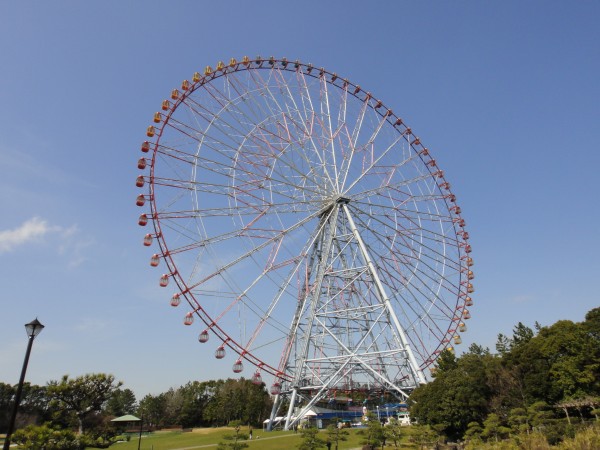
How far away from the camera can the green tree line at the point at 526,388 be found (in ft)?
102

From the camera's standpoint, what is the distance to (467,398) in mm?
31781

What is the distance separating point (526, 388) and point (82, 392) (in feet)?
156

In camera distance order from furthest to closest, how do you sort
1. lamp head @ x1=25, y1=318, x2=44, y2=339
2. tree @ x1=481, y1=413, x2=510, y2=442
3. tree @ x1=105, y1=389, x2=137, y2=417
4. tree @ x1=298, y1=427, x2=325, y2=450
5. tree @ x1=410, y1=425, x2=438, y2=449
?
tree @ x1=105, y1=389, x2=137, y2=417 < tree @ x1=410, y1=425, x2=438, y2=449 < tree @ x1=481, y1=413, x2=510, y2=442 < tree @ x1=298, y1=427, x2=325, y2=450 < lamp head @ x1=25, y1=318, x2=44, y2=339

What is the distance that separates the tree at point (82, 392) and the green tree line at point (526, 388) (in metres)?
38.4

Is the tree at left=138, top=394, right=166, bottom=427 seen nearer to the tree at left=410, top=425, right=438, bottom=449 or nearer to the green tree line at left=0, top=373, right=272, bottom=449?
the green tree line at left=0, top=373, right=272, bottom=449

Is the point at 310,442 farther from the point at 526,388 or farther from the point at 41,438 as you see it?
the point at 526,388

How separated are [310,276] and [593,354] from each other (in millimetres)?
22915

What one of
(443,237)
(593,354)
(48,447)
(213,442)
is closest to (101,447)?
(213,442)

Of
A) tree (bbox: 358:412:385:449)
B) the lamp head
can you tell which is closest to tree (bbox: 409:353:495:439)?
tree (bbox: 358:412:385:449)

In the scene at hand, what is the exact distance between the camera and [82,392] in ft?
169

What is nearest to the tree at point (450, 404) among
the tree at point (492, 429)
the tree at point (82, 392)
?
the tree at point (492, 429)

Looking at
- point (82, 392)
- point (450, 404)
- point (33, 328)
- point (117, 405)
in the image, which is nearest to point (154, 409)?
point (117, 405)

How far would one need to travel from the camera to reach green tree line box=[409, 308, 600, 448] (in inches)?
1219

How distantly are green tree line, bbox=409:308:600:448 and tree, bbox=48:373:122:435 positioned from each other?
1511 inches
